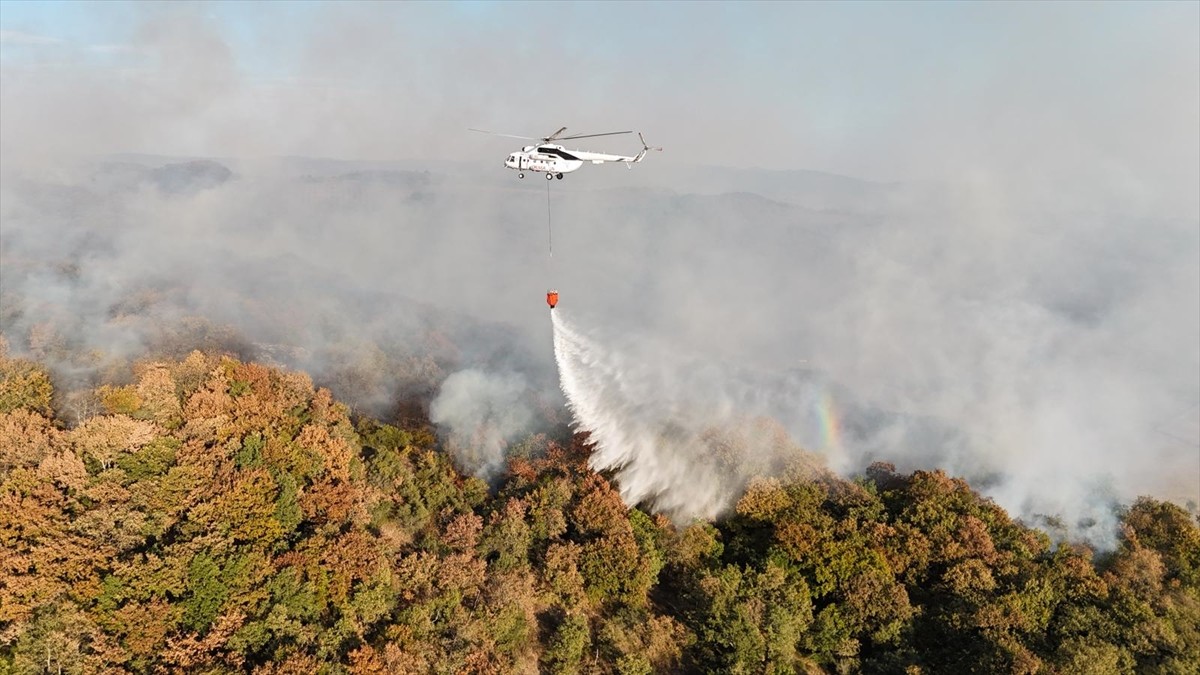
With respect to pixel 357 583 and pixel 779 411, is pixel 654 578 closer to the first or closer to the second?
pixel 357 583

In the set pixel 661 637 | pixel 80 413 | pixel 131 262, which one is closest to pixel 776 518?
pixel 661 637

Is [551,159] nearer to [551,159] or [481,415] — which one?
[551,159]

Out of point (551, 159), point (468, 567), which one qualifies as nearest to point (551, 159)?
point (551, 159)

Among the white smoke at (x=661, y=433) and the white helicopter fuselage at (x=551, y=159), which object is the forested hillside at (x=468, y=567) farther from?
the white helicopter fuselage at (x=551, y=159)

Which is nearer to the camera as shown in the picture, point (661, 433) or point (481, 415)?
point (661, 433)

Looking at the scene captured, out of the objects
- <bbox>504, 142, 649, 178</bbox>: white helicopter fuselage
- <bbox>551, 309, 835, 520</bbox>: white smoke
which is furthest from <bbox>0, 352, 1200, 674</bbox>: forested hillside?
<bbox>504, 142, 649, 178</bbox>: white helicopter fuselage

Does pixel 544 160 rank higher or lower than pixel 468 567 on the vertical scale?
higher
